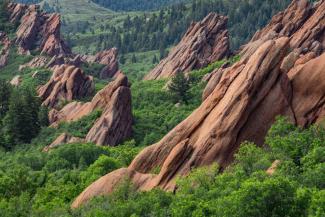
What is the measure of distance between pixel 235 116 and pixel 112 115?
53245mm

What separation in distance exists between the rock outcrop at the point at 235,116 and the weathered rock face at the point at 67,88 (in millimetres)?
80798

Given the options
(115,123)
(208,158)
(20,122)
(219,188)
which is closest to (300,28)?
(115,123)

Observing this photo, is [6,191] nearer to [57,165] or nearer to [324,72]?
[57,165]

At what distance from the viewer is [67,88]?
176 meters

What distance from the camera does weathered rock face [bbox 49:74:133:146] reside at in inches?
5512

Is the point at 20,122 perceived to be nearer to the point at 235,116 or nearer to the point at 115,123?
the point at 115,123

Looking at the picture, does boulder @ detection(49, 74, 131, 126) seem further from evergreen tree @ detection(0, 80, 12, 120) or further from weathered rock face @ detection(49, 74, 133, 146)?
evergreen tree @ detection(0, 80, 12, 120)

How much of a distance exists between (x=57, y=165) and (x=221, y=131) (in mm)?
44111

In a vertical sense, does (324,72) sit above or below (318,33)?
above

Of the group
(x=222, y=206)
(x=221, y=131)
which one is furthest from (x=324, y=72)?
(x=222, y=206)

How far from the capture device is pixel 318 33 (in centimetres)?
16800

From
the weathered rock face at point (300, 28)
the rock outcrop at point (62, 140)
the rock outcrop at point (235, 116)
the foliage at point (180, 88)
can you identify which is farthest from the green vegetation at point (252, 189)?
the foliage at point (180, 88)

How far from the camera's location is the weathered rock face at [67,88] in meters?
175

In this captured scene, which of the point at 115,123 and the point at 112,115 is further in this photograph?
the point at 112,115
